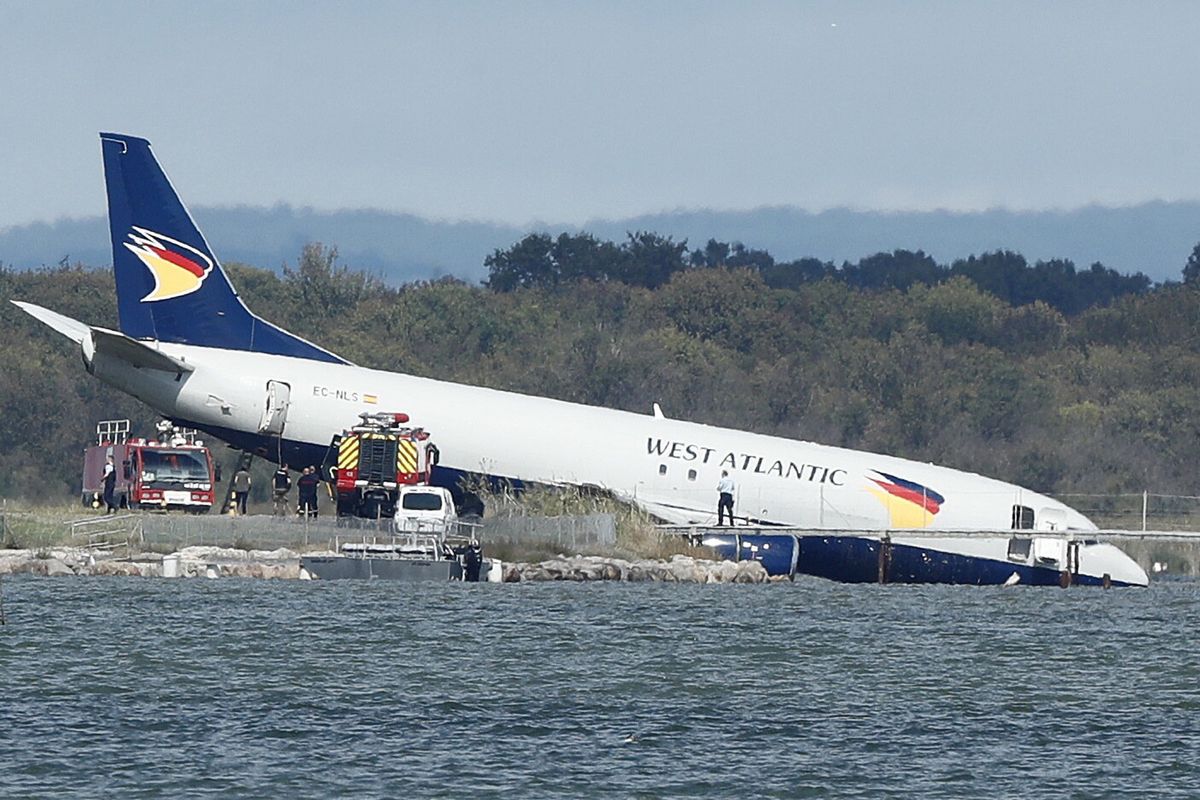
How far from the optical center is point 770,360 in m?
136

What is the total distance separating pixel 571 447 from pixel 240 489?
1041 cm

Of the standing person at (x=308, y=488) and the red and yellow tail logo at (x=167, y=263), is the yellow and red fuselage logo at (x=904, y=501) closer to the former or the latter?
the standing person at (x=308, y=488)

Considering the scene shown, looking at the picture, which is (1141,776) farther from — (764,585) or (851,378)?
(851,378)

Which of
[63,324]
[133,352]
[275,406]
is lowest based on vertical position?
[275,406]

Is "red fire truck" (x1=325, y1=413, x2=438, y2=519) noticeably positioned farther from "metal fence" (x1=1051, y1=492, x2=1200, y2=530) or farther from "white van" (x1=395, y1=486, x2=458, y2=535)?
"metal fence" (x1=1051, y1=492, x2=1200, y2=530)

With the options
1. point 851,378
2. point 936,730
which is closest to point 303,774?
point 936,730

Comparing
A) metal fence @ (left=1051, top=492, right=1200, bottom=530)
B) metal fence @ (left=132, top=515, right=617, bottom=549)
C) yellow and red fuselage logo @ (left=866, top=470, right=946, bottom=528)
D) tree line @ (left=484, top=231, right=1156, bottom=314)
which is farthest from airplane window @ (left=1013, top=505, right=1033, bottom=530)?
tree line @ (left=484, top=231, right=1156, bottom=314)

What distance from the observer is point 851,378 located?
13038 centimetres

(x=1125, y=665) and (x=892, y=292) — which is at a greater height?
(x=892, y=292)

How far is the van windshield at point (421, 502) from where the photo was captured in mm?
60906

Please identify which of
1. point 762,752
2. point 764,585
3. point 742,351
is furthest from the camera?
point 742,351

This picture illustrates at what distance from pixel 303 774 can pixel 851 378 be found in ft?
337

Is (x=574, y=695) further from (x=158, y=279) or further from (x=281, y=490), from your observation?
(x=158, y=279)

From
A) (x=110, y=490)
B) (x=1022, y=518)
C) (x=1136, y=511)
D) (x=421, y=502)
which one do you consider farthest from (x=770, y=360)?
(x=421, y=502)
